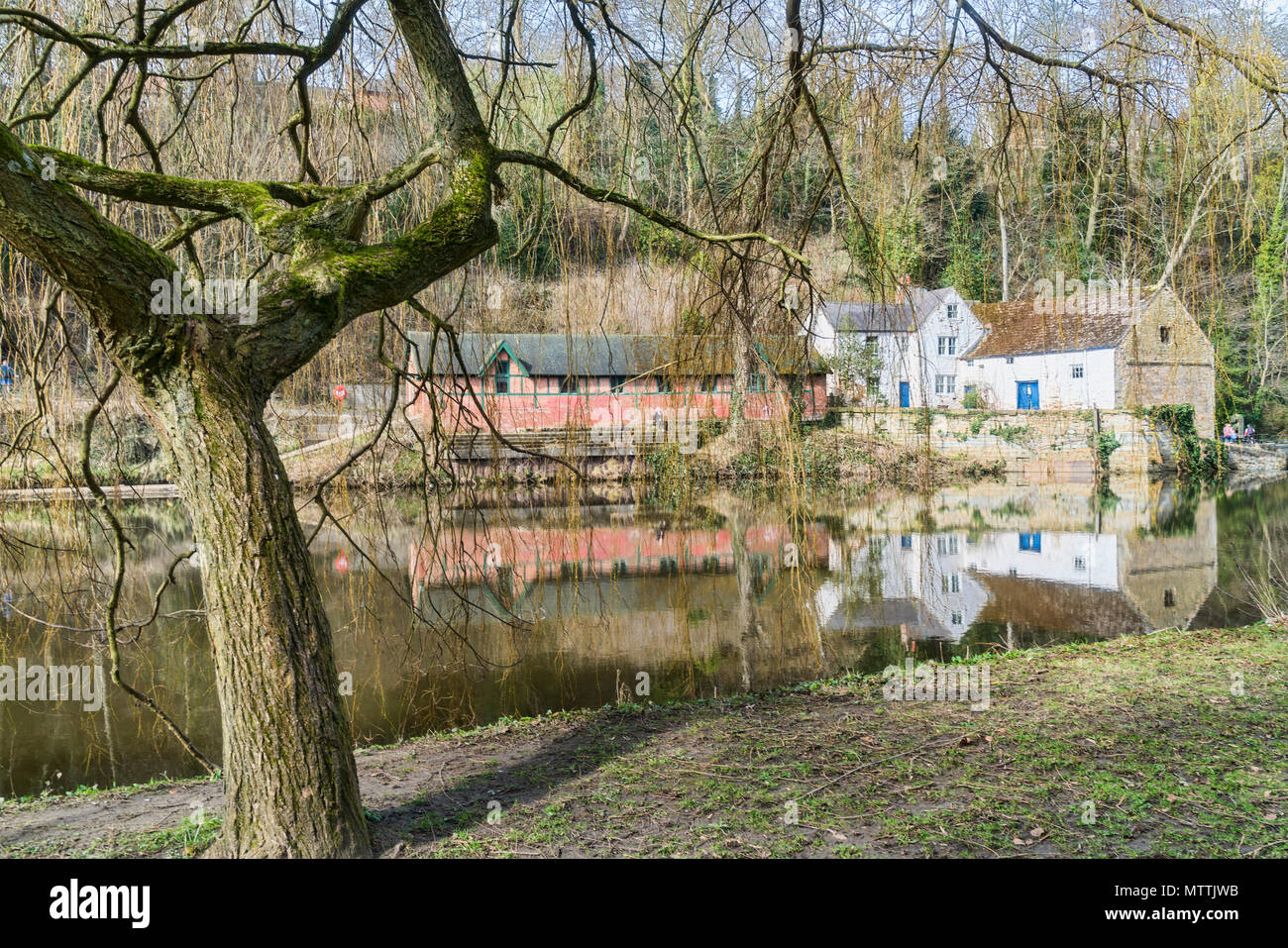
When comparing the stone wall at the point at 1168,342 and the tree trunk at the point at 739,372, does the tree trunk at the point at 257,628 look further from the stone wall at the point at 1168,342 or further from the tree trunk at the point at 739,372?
the stone wall at the point at 1168,342

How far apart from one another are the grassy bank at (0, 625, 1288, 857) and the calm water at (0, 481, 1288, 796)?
0.80 metres

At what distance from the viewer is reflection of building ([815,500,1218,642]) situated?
9.38 m

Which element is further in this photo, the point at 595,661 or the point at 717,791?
the point at 595,661

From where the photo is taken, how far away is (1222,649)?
6.24 metres

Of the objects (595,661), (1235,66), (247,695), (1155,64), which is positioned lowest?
(595,661)

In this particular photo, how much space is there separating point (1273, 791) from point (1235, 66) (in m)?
2.83

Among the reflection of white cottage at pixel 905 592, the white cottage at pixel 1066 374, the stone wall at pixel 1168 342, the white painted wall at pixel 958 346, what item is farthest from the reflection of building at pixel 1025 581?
the white painted wall at pixel 958 346

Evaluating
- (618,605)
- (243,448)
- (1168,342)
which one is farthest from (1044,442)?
(243,448)

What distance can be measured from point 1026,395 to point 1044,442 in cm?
669

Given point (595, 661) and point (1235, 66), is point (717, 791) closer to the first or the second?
point (1235, 66)

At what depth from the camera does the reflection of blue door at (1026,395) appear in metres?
30.5

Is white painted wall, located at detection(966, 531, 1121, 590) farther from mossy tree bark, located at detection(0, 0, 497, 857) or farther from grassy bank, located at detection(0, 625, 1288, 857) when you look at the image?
mossy tree bark, located at detection(0, 0, 497, 857)

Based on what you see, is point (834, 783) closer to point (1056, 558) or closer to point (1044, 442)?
point (1056, 558)

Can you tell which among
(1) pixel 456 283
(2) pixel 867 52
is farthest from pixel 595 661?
(2) pixel 867 52
